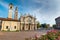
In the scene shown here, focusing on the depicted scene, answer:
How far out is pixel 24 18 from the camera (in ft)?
192

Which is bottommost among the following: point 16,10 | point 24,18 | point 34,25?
point 34,25

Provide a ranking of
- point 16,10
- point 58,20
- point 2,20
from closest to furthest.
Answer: point 2,20
point 16,10
point 58,20

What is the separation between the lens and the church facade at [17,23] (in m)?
51.2

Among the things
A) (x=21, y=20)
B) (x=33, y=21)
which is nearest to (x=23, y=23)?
(x=21, y=20)

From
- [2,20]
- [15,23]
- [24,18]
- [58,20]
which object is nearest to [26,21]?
[24,18]

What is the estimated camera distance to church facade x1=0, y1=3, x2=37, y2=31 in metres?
51.2

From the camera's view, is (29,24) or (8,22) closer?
(8,22)

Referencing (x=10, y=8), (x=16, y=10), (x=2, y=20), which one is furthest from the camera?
(x=16, y=10)

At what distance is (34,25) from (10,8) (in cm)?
1494

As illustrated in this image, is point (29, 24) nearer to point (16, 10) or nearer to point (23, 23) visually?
point (23, 23)

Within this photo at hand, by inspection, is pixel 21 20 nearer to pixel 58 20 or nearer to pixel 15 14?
pixel 15 14

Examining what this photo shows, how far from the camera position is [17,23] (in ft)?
177

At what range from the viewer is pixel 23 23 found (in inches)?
2267

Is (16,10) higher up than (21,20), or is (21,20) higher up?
(16,10)
